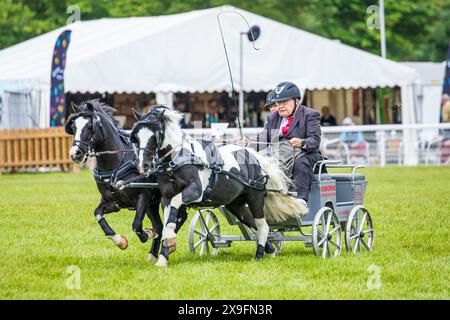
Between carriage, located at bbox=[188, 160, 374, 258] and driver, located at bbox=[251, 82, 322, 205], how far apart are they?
0.52ft

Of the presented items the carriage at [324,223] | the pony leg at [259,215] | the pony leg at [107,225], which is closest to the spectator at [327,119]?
the carriage at [324,223]

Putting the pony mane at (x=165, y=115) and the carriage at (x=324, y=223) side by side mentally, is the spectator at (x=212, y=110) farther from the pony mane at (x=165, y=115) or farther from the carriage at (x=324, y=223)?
the pony mane at (x=165, y=115)

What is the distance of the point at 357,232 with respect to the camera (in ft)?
38.8

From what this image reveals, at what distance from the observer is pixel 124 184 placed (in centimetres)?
1057

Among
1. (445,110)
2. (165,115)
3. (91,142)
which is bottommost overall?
(91,142)

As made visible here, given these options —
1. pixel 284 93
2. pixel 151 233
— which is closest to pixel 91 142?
pixel 151 233

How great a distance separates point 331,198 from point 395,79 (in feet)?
61.0

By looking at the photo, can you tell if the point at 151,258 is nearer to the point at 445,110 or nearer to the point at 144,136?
the point at 144,136

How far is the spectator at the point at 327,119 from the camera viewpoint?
3012cm

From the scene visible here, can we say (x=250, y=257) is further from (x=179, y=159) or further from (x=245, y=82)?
(x=245, y=82)

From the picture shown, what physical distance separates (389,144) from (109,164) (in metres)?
19.0

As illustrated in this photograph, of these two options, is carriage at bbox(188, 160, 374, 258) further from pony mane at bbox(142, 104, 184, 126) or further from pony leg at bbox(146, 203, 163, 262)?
pony mane at bbox(142, 104, 184, 126)
